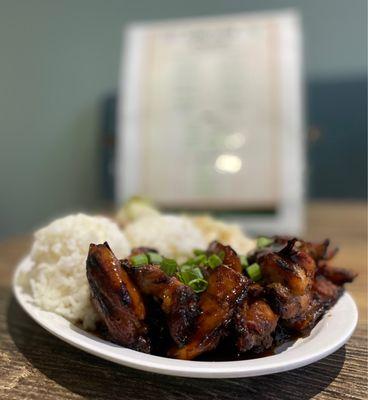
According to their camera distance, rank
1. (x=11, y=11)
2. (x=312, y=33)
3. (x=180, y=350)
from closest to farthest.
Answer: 1. (x=180, y=350)
2. (x=11, y=11)
3. (x=312, y=33)

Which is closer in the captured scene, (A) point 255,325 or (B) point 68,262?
(A) point 255,325

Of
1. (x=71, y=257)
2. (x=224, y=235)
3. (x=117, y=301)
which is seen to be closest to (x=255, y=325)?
(x=117, y=301)

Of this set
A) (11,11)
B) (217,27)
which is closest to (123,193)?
(217,27)

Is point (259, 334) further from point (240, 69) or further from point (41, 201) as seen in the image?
point (41, 201)

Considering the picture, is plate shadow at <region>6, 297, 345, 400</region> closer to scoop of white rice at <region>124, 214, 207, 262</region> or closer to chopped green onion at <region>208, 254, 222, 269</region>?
chopped green onion at <region>208, 254, 222, 269</region>

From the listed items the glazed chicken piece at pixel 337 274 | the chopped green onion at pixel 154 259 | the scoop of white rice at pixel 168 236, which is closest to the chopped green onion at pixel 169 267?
the chopped green onion at pixel 154 259

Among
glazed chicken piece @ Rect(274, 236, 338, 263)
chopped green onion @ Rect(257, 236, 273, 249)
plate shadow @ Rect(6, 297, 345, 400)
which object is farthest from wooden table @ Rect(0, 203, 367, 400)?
A: chopped green onion @ Rect(257, 236, 273, 249)

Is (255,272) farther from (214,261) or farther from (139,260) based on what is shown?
(139,260)

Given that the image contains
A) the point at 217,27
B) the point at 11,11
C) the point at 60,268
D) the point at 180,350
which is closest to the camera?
the point at 180,350
